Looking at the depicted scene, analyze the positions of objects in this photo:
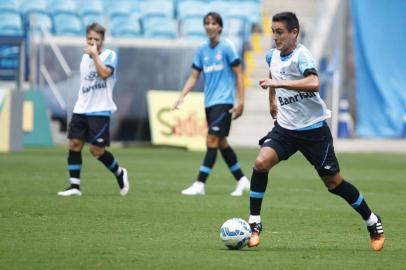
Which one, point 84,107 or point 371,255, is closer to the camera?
point 371,255

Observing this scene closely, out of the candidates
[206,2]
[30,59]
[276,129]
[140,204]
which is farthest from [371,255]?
[206,2]

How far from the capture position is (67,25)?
29.0m

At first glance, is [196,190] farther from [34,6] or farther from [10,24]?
[34,6]

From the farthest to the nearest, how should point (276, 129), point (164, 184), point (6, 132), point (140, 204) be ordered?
point (6, 132) → point (164, 184) → point (140, 204) → point (276, 129)

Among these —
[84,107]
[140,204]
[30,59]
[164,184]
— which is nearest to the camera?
[140,204]

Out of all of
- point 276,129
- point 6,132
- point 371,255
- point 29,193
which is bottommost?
point 6,132

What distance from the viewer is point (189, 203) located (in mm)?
13086

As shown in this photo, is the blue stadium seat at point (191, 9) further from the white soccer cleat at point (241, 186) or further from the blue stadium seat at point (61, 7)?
the white soccer cleat at point (241, 186)

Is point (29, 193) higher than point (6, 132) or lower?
higher

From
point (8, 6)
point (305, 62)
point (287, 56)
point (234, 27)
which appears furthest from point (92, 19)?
point (305, 62)

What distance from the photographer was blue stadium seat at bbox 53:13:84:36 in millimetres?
28891

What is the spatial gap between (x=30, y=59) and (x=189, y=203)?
13695 mm

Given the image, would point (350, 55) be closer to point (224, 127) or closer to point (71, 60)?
point (71, 60)

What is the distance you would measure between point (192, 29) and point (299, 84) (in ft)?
69.5
